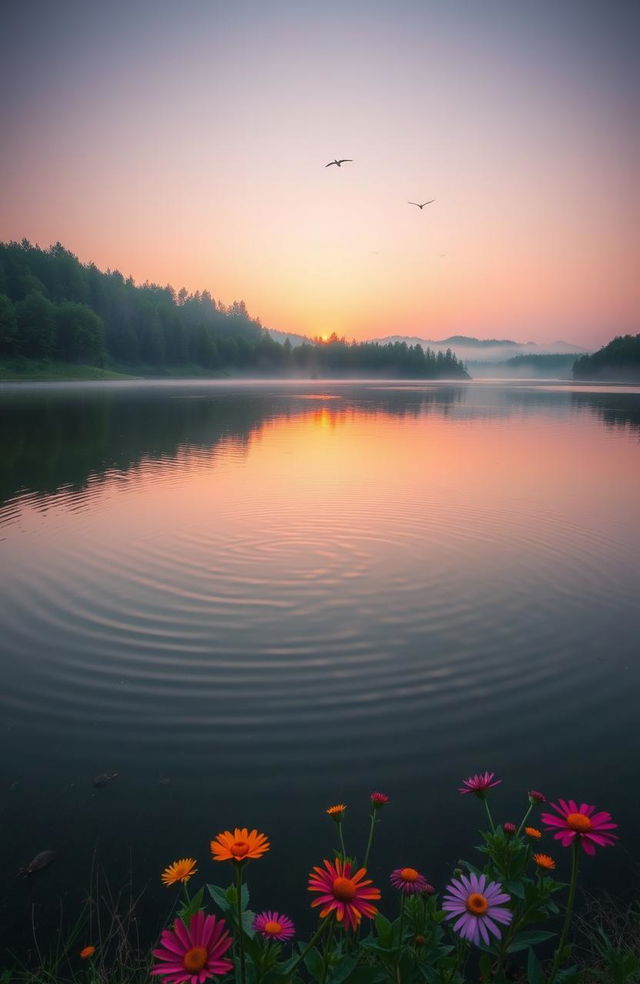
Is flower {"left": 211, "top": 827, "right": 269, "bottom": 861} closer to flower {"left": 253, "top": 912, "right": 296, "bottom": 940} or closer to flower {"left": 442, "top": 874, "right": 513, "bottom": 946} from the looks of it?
flower {"left": 253, "top": 912, "right": 296, "bottom": 940}

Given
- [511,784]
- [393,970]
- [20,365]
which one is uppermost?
[20,365]

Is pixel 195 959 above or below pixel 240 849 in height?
below

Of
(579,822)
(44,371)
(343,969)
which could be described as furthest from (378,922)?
(44,371)

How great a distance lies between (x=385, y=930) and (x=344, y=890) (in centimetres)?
105

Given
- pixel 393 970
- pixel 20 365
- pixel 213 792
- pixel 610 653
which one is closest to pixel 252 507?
pixel 610 653

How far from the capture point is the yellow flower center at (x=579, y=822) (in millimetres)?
2770

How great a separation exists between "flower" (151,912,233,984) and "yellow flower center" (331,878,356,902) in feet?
1.57

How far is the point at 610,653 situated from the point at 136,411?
53.8 meters

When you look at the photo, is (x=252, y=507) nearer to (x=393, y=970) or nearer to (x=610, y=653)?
(x=610, y=653)

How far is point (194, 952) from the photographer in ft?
7.69

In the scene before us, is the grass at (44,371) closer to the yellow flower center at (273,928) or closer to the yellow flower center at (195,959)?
the yellow flower center at (273,928)

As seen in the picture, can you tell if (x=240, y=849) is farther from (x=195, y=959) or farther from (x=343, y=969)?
(x=343, y=969)

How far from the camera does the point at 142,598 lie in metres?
11.2

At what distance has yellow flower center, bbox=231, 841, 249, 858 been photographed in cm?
260
